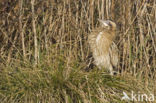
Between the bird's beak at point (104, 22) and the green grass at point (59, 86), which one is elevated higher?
the bird's beak at point (104, 22)

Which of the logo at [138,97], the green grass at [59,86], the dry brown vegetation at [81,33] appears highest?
the dry brown vegetation at [81,33]

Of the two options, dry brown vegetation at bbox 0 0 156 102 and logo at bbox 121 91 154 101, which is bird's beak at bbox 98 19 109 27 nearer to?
dry brown vegetation at bbox 0 0 156 102

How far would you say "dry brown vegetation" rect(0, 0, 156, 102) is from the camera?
372 cm

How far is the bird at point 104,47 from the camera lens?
395cm

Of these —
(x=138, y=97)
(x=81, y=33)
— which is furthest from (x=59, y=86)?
(x=81, y=33)

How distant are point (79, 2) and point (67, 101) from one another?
137cm

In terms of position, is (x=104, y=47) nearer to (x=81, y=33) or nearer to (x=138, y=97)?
(x=81, y=33)

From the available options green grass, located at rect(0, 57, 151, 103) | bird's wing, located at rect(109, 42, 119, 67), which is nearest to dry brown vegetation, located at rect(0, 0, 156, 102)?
bird's wing, located at rect(109, 42, 119, 67)

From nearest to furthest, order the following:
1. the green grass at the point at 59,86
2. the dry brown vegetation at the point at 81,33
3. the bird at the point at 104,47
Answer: the green grass at the point at 59,86
the dry brown vegetation at the point at 81,33
the bird at the point at 104,47

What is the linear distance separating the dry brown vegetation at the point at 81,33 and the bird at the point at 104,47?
7 centimetres

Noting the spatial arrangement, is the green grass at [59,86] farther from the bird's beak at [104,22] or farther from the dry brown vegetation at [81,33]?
the bird's beak at [104,22]

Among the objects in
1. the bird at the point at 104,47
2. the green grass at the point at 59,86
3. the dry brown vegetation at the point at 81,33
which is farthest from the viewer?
the bird at the point at 104,47

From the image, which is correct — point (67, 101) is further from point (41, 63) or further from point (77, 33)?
point (77, 33)

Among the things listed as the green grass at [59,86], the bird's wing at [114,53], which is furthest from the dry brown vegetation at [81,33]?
the green grass at [59,86]
